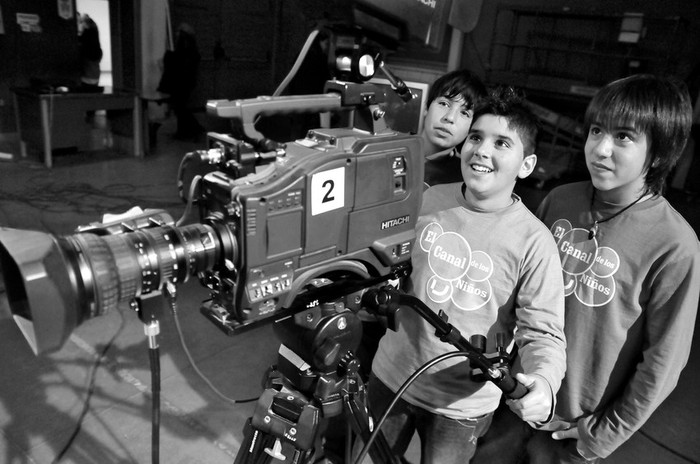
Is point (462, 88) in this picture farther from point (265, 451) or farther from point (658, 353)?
point (265, 451)

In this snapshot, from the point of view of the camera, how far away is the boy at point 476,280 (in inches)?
39.0

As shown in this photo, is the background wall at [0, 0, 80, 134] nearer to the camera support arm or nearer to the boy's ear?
the camera support arm

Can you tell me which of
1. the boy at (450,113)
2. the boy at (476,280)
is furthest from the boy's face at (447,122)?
the boy at (476,280)

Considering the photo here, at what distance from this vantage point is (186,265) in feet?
2.36

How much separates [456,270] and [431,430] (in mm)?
372

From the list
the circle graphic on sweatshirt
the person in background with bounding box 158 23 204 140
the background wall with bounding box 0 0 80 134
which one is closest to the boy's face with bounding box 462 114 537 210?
the circle graphic on sweatshirt

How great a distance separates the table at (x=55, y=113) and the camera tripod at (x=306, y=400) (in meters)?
4.75

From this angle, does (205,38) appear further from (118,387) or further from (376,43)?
(376,43)

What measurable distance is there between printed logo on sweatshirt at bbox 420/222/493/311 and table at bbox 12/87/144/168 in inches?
187

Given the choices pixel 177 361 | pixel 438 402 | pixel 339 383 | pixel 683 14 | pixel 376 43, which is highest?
pixel 683 14

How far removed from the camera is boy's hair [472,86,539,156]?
1035 millimetres

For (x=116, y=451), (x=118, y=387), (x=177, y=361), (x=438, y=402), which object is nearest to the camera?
(x=438, y=402)

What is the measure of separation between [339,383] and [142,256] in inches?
17.6

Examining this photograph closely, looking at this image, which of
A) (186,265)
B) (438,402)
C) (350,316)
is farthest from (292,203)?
(438,402)
